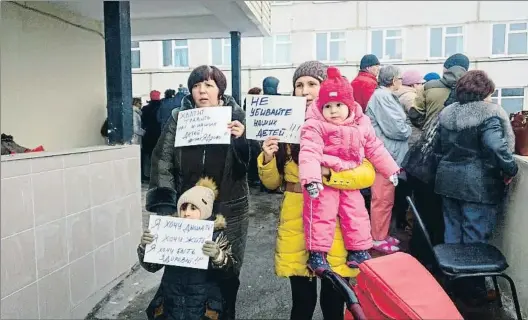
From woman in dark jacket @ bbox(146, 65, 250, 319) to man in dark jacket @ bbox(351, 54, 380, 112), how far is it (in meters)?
2.32

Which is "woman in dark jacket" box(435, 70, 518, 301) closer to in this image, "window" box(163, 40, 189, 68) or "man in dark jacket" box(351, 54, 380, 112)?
"man in dark jacket" box(351, 54, 380, 112)

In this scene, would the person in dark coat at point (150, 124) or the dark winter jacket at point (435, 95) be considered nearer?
the dark winter jacket at point (435, 95)

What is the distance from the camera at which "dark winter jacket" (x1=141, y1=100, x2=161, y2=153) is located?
27.7 ft

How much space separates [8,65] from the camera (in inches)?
205

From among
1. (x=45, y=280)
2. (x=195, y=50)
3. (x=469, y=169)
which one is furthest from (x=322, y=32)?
(x=45, y=280)

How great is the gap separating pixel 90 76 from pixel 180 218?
534 cm

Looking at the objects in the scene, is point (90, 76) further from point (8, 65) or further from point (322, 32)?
point (322, 32)

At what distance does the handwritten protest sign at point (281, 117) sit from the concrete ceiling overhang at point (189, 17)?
13.4 feet

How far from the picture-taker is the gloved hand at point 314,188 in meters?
2.13

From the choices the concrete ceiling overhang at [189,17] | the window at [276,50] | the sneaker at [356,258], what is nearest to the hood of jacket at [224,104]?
the sneaker at [356,258]

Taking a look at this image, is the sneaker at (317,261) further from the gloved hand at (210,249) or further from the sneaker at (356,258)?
the gloved hand at (210,249)

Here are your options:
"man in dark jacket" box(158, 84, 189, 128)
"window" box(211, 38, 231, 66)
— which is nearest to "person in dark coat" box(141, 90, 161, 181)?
"man in dark jacket" box(158, 84, 189, 128)

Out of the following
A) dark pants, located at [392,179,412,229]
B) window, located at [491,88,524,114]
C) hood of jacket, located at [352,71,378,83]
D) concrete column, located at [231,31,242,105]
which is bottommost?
dark pants, located at [392,179,412,229]

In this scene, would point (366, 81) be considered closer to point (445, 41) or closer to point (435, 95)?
point (435, 95)
